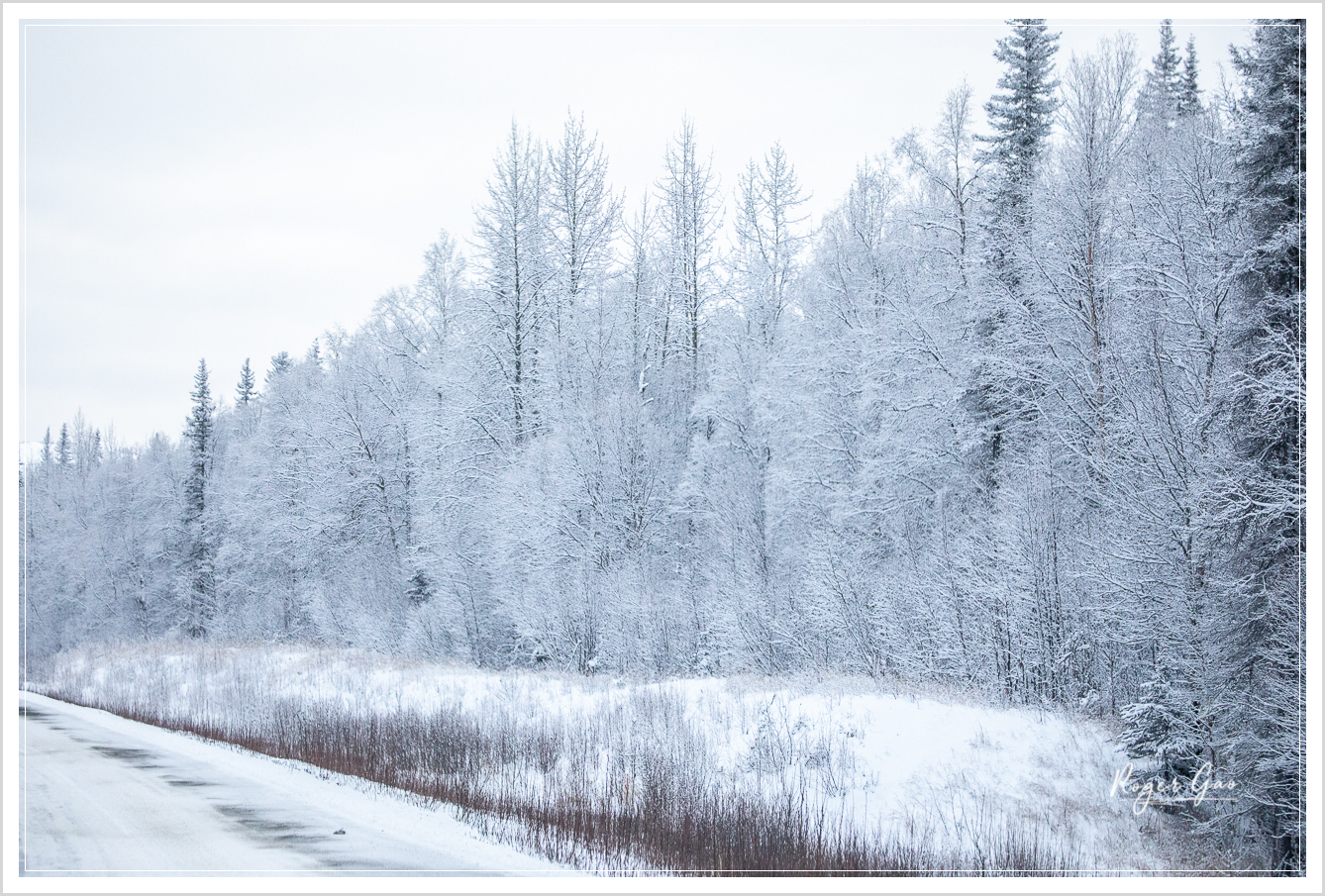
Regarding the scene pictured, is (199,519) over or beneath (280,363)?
beneath

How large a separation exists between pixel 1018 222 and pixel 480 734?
52.4 ft

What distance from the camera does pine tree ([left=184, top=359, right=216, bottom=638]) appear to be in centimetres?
4462

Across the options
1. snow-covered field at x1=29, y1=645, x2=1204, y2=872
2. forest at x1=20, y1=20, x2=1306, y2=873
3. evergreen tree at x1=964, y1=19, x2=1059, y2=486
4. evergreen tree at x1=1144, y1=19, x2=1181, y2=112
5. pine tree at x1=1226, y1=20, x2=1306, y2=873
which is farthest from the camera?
evergreen tree at x1=1144, y1=19, x2=1181, y2=112

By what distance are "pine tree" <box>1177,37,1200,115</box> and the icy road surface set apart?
2738 cm

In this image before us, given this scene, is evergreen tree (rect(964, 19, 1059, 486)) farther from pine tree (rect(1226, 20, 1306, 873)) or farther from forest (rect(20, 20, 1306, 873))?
pine tree (rect(1226, 20, 1306, 873))

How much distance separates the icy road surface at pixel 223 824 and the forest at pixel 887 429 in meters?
8.26

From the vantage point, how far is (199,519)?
45.6m

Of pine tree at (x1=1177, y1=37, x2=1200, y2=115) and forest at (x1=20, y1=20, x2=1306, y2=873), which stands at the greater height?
pine tree at (x1=1177, y1=37, x2=1200, y2=115)

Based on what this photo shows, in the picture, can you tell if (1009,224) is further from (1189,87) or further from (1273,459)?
(1189,87)

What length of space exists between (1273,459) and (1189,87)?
28005 millimetres

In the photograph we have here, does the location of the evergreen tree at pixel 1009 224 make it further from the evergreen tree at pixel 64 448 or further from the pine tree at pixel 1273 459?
the evergreen tree at pixel 64 448

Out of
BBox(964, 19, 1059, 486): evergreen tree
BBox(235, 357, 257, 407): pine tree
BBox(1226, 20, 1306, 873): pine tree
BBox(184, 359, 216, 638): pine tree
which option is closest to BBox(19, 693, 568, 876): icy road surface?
BBox(1226, 20, 1306, 873): pine tree

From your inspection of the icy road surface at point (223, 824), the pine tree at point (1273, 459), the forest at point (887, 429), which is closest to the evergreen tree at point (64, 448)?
the forest at point (887, 429)

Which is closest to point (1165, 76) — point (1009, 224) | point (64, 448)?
point (1009, 224)
